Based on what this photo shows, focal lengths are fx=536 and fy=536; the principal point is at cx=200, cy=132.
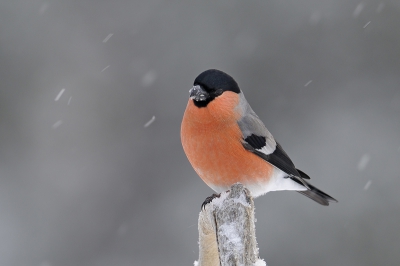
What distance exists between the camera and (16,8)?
8312 millimetres

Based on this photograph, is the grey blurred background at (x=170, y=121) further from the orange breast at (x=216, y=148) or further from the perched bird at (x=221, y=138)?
the orange breast at (x=216, y=148)

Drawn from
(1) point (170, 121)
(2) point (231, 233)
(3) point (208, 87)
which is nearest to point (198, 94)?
(3) point (208, 87)

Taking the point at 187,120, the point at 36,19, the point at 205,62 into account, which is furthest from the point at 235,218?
the point at 36,19

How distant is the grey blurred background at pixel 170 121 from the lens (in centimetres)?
700

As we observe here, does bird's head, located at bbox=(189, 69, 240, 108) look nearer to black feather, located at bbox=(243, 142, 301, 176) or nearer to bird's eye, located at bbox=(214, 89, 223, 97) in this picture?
bird's eye, located at bbox=(214, 89, 223, 97)

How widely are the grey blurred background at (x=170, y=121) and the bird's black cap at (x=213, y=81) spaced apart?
3.74m

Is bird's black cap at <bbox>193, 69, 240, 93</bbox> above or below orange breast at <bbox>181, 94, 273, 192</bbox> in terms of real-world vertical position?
above

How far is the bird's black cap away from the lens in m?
3.20

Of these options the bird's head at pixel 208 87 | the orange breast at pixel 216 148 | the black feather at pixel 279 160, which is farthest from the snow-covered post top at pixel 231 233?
the black feather at pixel 279 160

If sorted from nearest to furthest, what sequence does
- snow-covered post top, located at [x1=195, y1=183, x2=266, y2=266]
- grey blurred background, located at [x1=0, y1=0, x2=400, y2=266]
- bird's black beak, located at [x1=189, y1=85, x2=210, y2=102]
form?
snow-covered post top, located at [x1=195, y1=183, x2=266, y2=266]
bird's black beak, located at [x1=189, y1=85, x2=210, y2=102]
grey blurred background, located at [x1=0, y1=0, x2=400, y2=266]

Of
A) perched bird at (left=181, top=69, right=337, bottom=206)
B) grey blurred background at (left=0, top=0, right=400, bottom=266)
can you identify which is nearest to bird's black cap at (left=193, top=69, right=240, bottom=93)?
perched bird at (left=181, top=69, right=337, bottom=206)

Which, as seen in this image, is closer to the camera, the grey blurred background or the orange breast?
the orange breast

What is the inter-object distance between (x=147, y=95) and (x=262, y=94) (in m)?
1.66

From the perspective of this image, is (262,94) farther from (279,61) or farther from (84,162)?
(84,162)
